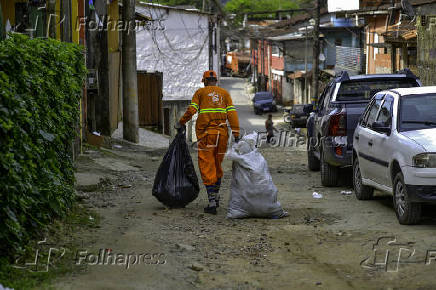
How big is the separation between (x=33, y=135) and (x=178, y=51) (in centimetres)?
3512

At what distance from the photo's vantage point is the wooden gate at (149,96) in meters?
28.4

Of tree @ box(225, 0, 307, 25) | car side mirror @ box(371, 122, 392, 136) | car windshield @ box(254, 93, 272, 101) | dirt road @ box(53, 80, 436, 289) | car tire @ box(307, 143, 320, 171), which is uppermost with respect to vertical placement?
tree @ box(225, 0, 307, 25)

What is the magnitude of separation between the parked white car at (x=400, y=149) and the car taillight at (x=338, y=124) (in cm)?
77

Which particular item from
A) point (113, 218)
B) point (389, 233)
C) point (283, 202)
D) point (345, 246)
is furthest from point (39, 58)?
point (283, 202)

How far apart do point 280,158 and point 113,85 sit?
7054mm

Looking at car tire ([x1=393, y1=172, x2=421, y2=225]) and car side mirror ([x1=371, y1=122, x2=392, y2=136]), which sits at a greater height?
car side mirror ([x1=371, y1=122, x2=392, y2=136])

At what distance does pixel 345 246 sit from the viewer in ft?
25.6

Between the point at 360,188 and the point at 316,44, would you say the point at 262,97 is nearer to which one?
the point at 316,44

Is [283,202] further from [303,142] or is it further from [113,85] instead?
[303,142]

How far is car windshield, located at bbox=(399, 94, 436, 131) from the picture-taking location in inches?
367

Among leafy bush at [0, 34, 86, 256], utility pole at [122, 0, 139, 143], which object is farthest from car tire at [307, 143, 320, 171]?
utility pole at [122, 0, 139, 143]

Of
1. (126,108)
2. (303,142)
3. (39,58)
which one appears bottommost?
(303,142)

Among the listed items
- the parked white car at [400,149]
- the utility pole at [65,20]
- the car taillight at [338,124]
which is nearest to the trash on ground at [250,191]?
the parked white car at [400,149]

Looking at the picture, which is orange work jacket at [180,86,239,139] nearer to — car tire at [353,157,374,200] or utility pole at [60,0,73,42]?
car tire at [353,157,374,200]
